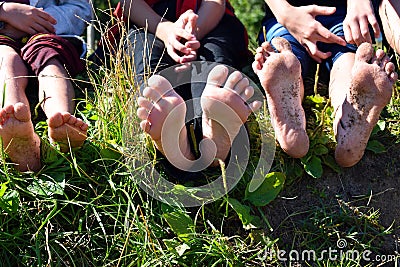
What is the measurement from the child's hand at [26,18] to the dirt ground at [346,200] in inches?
50.3

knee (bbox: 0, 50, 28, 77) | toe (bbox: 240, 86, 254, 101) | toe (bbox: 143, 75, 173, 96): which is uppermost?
toe (bbox: 143, 75, 173, 96)

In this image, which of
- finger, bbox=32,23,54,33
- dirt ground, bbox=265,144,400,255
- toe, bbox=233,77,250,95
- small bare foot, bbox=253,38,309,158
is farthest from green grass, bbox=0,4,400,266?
finger, bbox=32,23,54,33

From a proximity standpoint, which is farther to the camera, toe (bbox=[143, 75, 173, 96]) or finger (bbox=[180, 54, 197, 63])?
finger (bbox=[180, 54, 197, 63])

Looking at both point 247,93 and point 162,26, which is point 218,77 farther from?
point 162,26

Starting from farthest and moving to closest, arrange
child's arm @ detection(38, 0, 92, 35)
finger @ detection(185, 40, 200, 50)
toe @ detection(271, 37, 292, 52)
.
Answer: child's arm @ detection(38, 0, 92, 35), finger @ detection(185, 40, 200, 50), toe @ detection(271, 37, 292, 52)

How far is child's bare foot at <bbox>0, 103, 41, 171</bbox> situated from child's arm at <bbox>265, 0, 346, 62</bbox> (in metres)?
1.15

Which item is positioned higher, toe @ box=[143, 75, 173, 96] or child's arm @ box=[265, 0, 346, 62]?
toe @ box=[143, 75, 173, 96]

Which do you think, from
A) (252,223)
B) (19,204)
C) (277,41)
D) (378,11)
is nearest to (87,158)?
(19,204)

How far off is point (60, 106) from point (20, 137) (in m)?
0.31

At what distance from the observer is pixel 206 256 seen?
2.06 metres

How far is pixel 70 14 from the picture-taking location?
293 centimetres

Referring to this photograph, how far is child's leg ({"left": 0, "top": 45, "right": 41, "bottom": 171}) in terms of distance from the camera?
6.76ft

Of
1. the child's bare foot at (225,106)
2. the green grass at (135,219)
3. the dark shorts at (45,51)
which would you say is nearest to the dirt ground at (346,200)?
the green grass at (135,219)

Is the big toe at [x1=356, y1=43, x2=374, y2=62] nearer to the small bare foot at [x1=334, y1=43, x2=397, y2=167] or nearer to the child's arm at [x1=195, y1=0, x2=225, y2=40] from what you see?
the small bare foot at [x1=334, y1=43, x2=397, y2=167]
